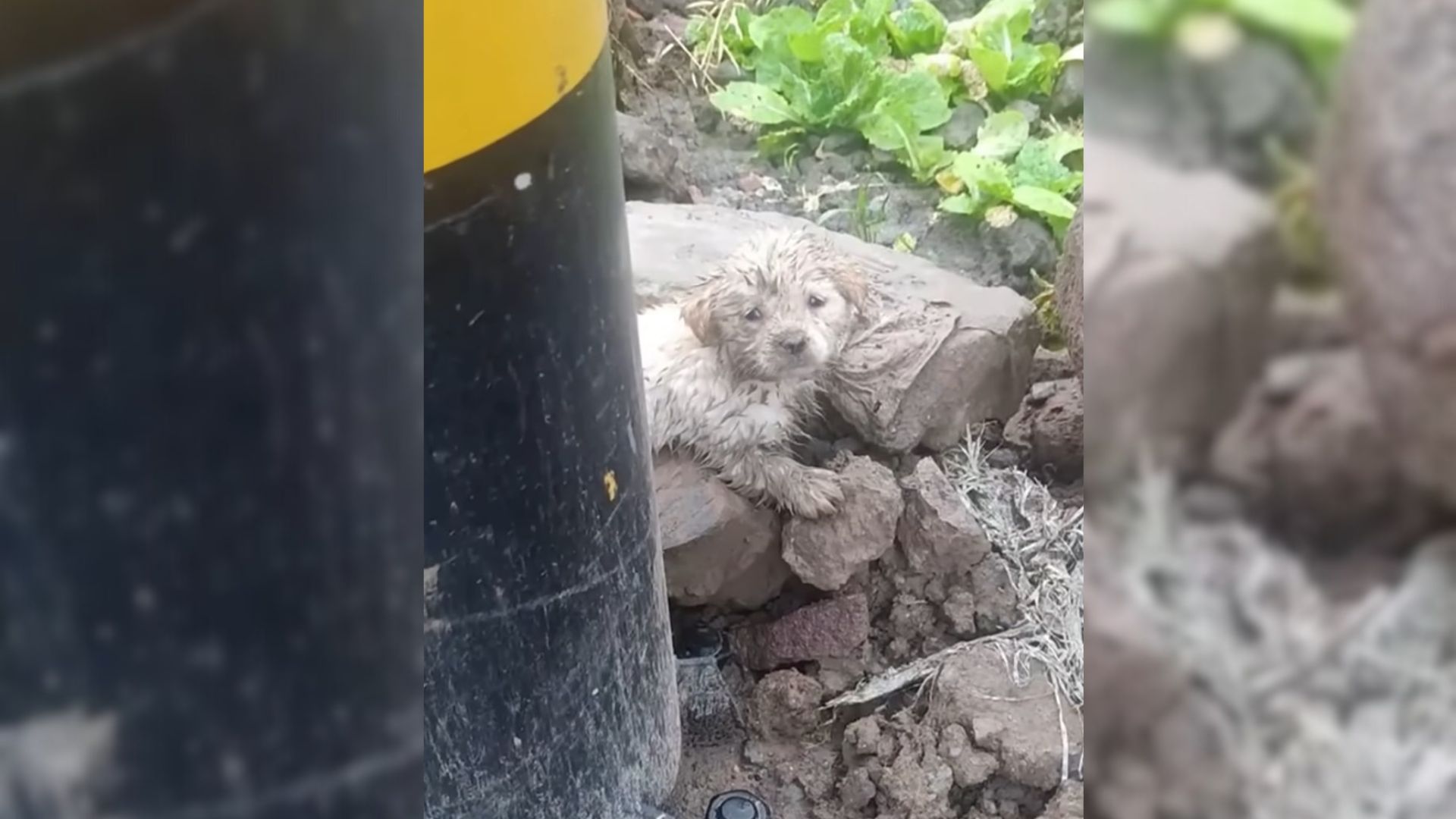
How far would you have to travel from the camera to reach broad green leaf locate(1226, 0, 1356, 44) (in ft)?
0.79

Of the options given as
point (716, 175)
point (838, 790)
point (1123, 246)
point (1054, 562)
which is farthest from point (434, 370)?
point (716, 175)

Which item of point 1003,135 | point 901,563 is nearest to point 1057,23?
point 1003,135

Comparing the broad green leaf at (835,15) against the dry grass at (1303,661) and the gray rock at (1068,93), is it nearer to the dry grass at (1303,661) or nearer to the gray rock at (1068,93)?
the gray rock at (1068,93)

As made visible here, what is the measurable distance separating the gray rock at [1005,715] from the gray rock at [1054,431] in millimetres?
297

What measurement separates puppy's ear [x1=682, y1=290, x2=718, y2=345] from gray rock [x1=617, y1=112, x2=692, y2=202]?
1.20 ft

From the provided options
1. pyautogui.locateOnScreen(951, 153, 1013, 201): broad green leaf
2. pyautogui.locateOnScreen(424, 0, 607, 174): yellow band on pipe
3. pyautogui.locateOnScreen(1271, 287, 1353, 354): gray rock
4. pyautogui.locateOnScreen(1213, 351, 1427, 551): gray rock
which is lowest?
pyautogui.locateOnScreen(951, 153, 1013, 201): broad green leaf

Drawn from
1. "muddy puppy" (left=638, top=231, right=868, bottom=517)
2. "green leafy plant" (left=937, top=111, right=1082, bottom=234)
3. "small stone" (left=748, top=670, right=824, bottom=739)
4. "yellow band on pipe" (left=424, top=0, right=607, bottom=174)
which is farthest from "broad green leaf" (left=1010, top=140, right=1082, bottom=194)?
"yellow band on pipe" (left=424, top=0, right=607, bottom=174)

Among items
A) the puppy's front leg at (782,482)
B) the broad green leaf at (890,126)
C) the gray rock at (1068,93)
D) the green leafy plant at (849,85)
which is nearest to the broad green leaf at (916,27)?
the green leafy plant at (849,85)

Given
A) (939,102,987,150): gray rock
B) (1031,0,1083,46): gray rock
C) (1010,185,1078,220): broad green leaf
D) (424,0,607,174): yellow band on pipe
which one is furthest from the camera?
(939,102,987,150): gray rock

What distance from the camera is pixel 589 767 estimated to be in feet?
3.28

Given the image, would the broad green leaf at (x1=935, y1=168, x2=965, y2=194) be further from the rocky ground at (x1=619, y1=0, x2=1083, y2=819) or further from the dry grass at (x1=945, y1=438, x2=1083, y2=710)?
the dry grass at (x1=945, y1=438, x2=1083, y2=710)

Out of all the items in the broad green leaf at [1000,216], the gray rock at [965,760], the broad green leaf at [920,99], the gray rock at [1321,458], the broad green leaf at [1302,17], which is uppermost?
the broad green leaf at [1302,17]

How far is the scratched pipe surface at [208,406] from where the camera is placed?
326 millimetres

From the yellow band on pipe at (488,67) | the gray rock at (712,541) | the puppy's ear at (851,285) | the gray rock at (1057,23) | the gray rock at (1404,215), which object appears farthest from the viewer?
the gray rock at (1057,23)
